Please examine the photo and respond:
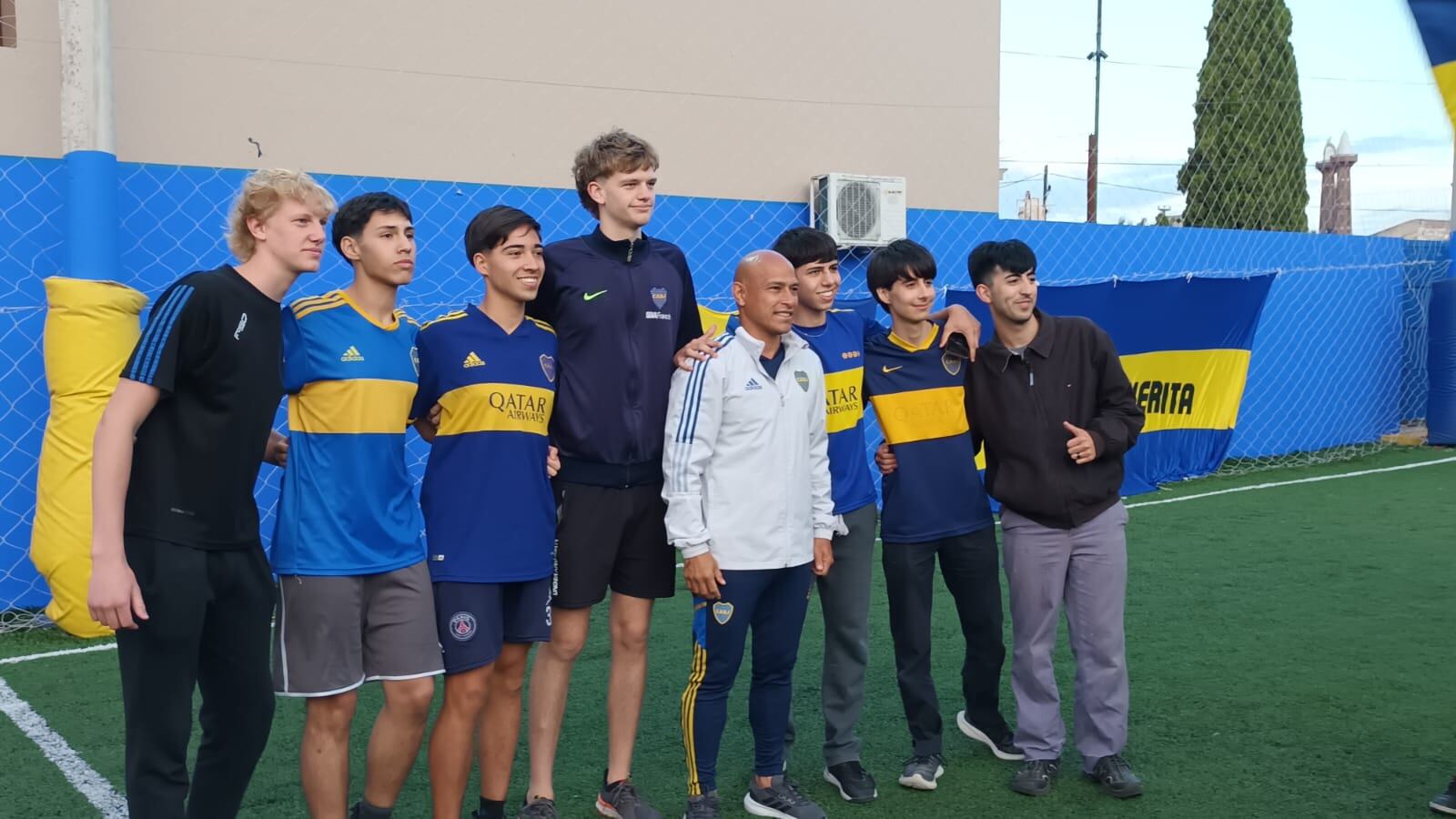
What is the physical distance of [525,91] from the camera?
288 inches

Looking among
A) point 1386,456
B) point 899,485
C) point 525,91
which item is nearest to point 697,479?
point 899,485

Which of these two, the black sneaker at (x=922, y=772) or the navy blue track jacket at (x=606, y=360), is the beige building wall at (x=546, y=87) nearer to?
the navy blue track jacket at (x=606, y=360)

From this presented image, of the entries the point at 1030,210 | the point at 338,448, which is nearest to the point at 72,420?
the point at 338,448

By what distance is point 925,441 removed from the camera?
365 cm

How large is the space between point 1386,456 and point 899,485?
8672 mm

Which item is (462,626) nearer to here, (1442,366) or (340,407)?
(340,407)

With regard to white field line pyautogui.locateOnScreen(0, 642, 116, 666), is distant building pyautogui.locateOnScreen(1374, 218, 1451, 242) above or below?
above

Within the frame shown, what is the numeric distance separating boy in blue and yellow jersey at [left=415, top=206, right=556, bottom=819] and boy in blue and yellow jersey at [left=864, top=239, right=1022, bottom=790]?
1.09 meters

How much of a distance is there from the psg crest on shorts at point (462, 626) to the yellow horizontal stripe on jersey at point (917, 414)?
4.59 feet

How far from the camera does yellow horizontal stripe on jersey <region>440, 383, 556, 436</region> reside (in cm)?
299

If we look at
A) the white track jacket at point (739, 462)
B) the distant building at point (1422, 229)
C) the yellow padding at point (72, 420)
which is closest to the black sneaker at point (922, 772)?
the white track jacket at point (739, 462)

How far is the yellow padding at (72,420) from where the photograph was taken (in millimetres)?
5082

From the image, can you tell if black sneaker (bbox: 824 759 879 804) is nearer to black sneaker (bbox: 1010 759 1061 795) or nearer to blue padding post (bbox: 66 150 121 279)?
black sneaker (bbox: 1010 759 1061 795)

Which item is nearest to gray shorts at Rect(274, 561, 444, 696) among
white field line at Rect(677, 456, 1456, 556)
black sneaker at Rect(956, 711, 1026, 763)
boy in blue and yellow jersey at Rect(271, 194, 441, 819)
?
boy in blue and yellow jersey at Rect(271, 194, 441, 819)
